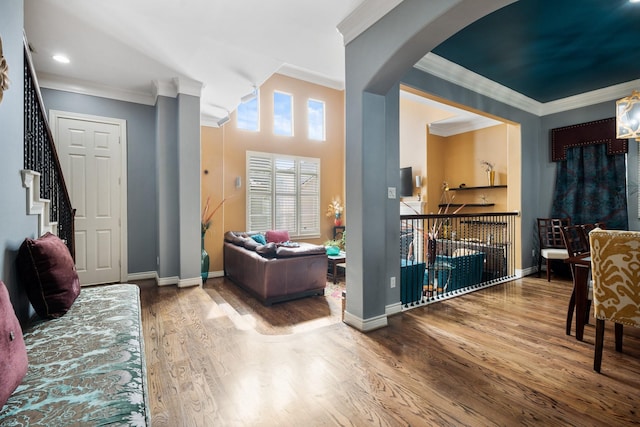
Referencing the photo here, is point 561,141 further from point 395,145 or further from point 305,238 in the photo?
point 305,238

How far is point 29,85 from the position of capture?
7.00 ft

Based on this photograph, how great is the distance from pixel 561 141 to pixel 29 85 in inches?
255

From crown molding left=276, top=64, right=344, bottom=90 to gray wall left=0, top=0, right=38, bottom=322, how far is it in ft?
17.1

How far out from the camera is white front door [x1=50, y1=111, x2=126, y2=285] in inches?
161

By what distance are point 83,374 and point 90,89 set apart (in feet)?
14.5

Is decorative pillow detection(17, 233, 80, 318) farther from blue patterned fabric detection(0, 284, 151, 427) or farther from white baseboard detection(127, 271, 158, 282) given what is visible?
white baseboard detection(127, 271, 158, 282)

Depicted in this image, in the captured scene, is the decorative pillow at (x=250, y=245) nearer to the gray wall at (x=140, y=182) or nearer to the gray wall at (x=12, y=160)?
the gray wall at (x=140, y=182)

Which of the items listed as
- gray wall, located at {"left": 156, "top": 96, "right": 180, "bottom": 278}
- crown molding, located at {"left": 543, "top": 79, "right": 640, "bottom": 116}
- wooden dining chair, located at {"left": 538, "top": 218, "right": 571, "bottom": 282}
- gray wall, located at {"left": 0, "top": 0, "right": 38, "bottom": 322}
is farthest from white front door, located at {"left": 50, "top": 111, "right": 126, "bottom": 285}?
crown molding, located at {"left": 543, "top": 79, "right": 640, "bottom": 116}

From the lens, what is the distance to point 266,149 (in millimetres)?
6484

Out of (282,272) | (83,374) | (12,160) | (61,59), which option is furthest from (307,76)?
(83,374)

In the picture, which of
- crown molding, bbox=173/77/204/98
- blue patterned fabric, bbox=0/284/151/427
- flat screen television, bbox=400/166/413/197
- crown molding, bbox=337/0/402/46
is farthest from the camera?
flat screen television, bbox=400/166/413/197

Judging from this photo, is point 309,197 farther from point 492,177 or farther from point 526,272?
point 526,272

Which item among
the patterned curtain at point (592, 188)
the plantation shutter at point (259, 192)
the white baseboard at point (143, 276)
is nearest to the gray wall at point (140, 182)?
the white baseboard at point (143, 276)

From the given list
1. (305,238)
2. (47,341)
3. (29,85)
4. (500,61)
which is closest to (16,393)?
(47,341)
